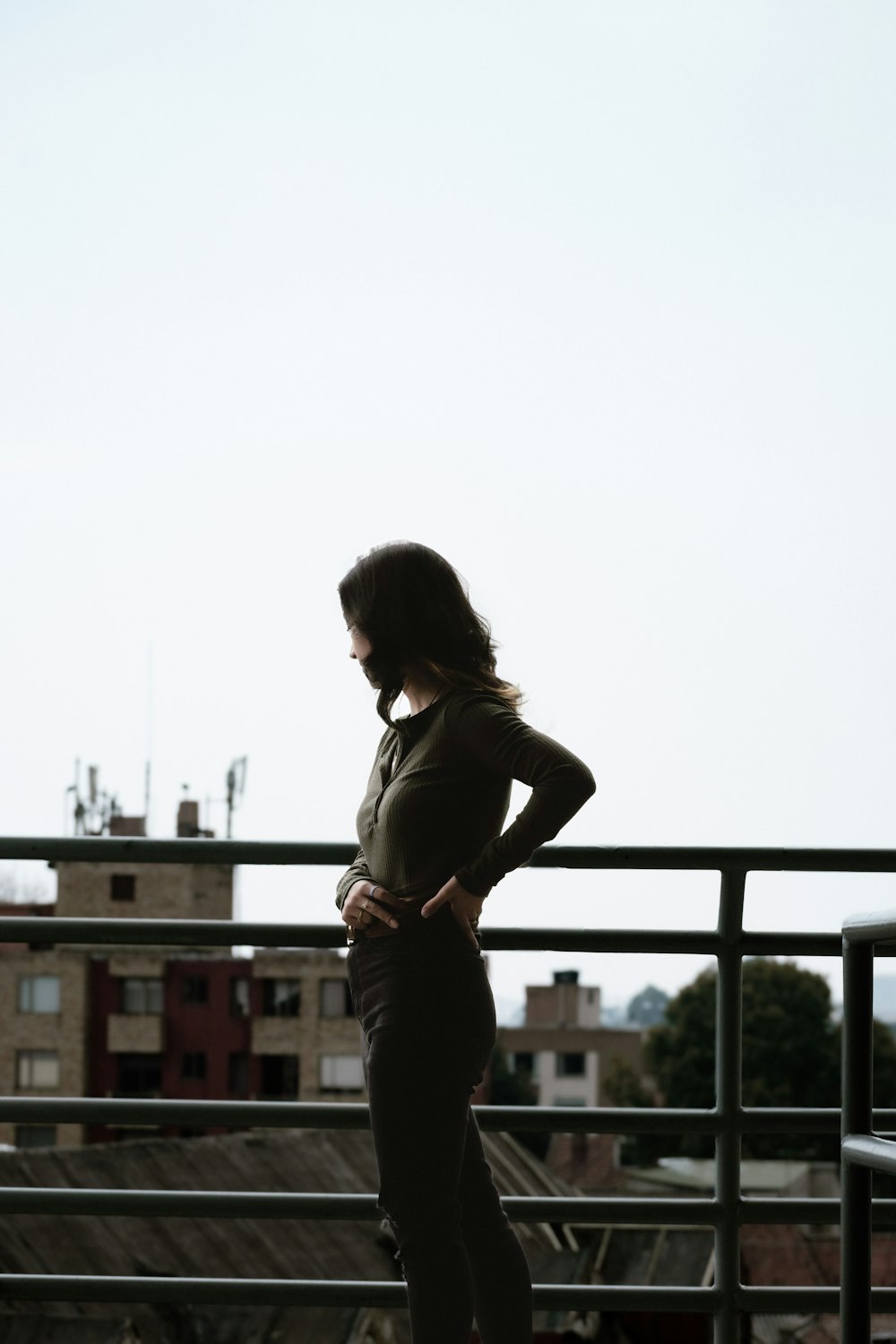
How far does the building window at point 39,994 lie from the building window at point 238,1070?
682cm

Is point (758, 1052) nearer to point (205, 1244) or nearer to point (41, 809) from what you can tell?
point (205, 1244)

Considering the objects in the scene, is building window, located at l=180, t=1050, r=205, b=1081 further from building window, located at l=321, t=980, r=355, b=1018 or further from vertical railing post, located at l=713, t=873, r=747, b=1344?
vertical railing post, located at l=713, t=873, r=747, b=1344

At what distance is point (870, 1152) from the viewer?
1.57 meters

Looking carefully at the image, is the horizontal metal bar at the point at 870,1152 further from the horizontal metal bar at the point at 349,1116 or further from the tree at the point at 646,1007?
the tree at the point at 646,1007

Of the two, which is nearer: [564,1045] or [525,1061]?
[525,1061]

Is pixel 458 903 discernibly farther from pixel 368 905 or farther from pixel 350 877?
pixel 350 877

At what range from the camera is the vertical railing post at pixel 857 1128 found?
5.38 feet

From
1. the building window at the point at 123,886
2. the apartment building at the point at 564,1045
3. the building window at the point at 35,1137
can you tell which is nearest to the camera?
the building window at the point at 123,886

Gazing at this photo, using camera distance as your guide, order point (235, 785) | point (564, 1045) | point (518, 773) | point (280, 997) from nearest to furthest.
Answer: point (518, 773) < point (235, 785) < point (280, 997) < point (564, 1045)

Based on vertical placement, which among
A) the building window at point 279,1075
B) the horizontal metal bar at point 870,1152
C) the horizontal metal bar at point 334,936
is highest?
the horizontal metal bar at point 334,936

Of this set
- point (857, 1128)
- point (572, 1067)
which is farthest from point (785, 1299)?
point (572, 1067)

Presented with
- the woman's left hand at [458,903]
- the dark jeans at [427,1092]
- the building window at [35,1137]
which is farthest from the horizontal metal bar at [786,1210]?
the building window at [35,1137]

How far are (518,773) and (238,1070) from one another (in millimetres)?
59519

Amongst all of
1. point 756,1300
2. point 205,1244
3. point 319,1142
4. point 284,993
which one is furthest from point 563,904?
point 756,1300
